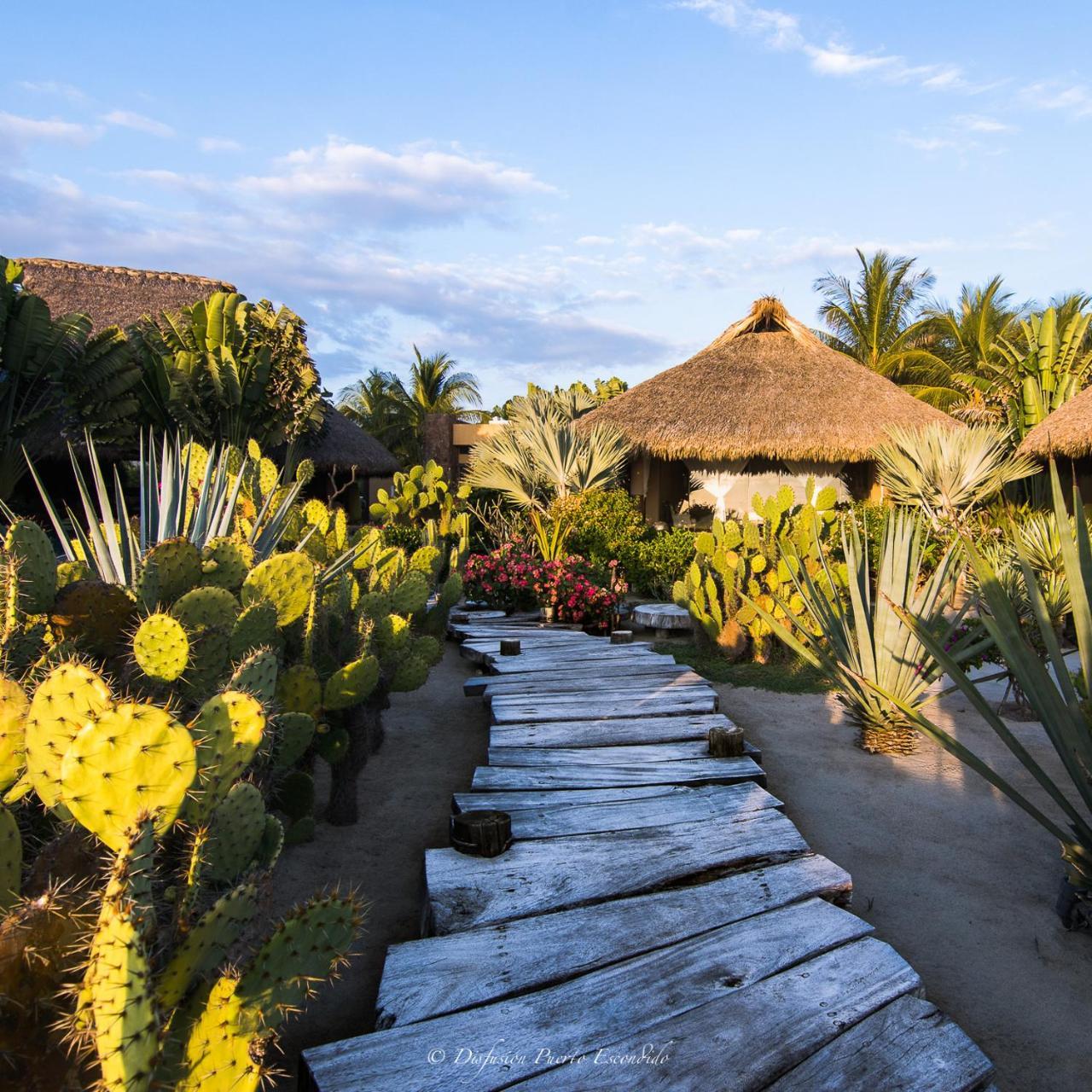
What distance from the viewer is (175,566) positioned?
2.75 metres

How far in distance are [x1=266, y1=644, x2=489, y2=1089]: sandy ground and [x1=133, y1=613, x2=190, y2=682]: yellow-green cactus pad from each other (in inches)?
34.3

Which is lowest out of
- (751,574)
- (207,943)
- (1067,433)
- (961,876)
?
(961,876)

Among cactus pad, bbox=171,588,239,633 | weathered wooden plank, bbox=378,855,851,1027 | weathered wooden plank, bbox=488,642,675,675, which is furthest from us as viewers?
weathered wooden plank, bbox=488,642,675,675

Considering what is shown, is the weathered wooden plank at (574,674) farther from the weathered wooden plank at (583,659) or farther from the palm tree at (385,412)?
the palm tree at (385,412)

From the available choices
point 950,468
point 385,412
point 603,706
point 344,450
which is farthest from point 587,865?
point 385,412

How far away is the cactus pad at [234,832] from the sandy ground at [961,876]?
75.5 inches

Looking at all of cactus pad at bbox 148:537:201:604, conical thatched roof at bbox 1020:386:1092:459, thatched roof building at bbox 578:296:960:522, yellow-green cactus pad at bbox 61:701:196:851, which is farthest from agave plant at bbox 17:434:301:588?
conical thatched roof at bbox 1020:386:1092:459

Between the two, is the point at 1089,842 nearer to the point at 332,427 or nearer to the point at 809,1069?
the point at 809,1069

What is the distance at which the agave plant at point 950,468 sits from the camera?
10.8 meters

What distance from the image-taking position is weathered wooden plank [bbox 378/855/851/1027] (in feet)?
6.45

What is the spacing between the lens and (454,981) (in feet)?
6.56

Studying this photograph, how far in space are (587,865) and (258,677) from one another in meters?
1.23

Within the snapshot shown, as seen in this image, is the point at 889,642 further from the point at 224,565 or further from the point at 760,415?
the point at 760,415

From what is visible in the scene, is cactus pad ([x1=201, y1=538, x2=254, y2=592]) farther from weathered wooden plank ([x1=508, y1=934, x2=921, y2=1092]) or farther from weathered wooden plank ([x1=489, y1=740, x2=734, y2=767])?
weathered wooden plank ([x1=508, y1=934, x2=921, y2=1092])
